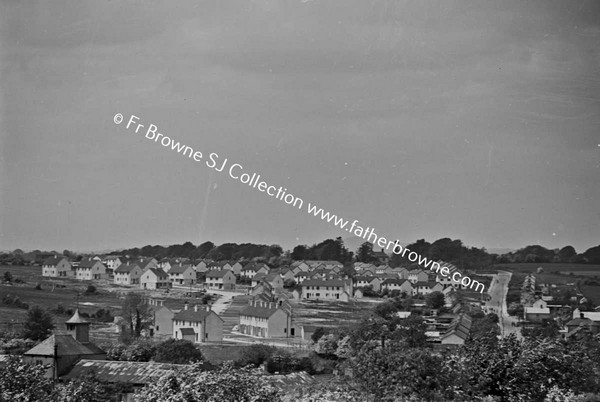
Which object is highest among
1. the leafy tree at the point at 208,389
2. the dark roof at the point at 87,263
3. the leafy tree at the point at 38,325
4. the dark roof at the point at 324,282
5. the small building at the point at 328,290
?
the dark roof at the point at 87,263

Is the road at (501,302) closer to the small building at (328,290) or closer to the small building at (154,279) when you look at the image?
the small building at (328,290)

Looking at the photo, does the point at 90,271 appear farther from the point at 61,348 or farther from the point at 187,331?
the point at 61,348

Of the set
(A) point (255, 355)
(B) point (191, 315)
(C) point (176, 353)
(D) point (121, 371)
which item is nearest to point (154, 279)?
(B) point (191, 315)

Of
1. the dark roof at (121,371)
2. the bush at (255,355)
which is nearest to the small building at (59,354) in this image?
the dark roof at (121,371)

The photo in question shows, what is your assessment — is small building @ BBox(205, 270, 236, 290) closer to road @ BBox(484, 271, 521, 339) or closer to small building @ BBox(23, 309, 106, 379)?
road @ BBox(484, 271, 521, 339)

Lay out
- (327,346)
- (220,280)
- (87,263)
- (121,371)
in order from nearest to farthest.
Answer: (121,371) < (327,346) < (87,263) < (220,280)

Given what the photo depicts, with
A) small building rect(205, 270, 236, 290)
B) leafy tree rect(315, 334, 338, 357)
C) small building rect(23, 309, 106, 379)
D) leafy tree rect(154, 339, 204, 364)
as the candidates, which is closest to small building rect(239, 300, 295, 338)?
leafy tree rect(315, 334, 338, 357)

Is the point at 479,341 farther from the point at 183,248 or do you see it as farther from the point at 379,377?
the point at 183,248
